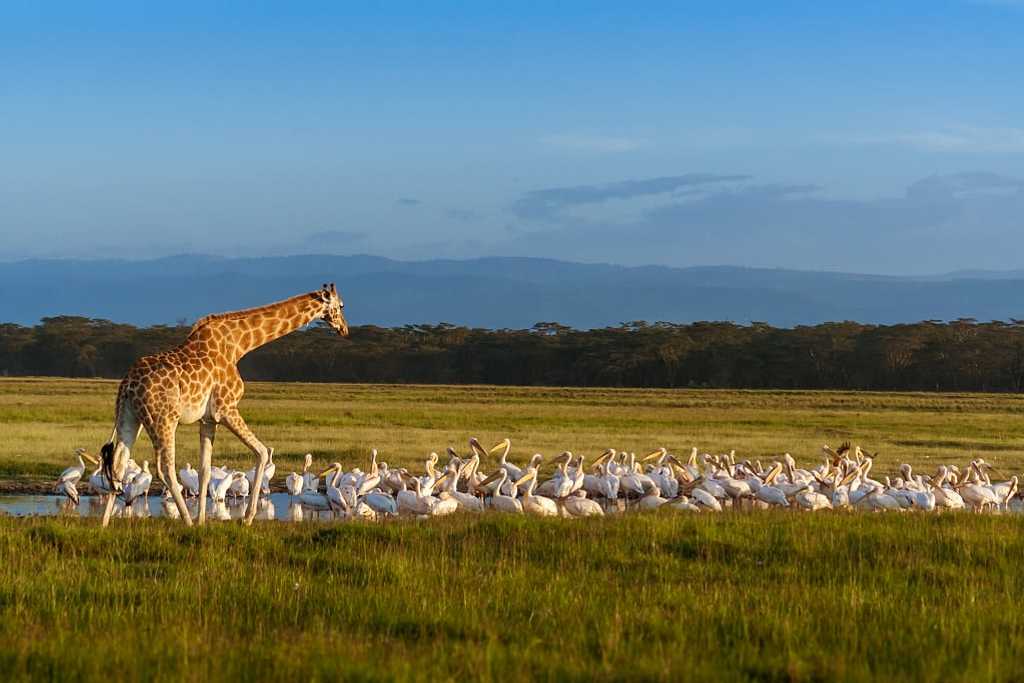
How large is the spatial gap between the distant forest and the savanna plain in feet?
205

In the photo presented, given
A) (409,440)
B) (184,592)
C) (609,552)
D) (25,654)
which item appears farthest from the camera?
(409,440)

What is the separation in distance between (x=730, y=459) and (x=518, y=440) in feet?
27.2

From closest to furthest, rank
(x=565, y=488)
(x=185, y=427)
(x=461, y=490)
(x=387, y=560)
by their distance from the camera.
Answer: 1. (x=387, y=560)
2. (x=565, y=488)
3. (x=461, y=490)
4. (x=185, y=427)

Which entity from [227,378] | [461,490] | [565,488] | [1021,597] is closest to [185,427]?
[461,490]

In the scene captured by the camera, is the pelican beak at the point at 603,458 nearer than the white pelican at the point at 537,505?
No

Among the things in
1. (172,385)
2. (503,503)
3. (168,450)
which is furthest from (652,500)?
(172,385)

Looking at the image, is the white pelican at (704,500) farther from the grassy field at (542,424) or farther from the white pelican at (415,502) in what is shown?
the grassy field at (542,424)

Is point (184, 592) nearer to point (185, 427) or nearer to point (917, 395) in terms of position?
point (185, 427)

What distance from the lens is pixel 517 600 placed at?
28.3ft

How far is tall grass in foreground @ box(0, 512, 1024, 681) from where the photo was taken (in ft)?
22.5

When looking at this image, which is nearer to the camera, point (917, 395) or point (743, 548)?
point (743, 548)

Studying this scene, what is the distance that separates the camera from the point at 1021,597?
29.7 feet

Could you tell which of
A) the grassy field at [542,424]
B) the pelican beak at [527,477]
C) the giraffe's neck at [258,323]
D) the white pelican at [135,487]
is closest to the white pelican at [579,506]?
the pelican beak at [527,477]

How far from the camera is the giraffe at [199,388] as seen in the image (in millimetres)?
12117
